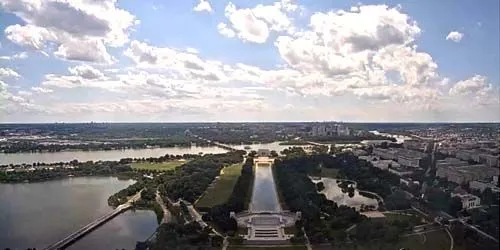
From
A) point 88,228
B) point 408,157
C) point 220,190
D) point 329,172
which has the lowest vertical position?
point 88,228

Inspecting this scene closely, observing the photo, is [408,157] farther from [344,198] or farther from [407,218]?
[407,218]

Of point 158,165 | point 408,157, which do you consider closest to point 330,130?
point 158,165

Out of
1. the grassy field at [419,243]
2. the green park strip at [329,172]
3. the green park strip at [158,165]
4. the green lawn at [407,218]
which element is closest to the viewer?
the grassy field at [419,243]

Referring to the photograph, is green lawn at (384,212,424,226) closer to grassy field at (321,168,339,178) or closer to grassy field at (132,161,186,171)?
grassy field at (321,168,339,178)

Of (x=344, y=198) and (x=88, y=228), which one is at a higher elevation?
(x=344, y=198)

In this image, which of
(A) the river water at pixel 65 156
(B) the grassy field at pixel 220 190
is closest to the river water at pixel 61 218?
(B) the grassy field at pixel 220 190

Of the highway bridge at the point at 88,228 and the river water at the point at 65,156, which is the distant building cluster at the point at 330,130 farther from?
the highway bridge at the point at 88,228

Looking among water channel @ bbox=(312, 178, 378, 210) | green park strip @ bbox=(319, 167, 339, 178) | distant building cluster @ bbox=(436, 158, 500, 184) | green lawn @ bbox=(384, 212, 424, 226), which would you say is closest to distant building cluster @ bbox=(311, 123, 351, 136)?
green park strip @ bbox=(319, 167, 339, 178)
